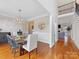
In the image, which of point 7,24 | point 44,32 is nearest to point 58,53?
point 44,32

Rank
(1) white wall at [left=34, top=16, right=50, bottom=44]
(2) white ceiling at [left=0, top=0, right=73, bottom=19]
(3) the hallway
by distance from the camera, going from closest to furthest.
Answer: (3) the hallway
(2) white ceiling at [left=0, top=0, right=73, bottom=19]
(1) white wall at [left=34, top=16, right=50, bottom=44]

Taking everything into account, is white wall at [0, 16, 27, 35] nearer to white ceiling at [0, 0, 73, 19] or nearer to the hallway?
white ceiling at [0, 0, 73, 19]

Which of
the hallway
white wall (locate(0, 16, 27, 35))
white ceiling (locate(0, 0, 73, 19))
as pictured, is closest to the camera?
the hallway

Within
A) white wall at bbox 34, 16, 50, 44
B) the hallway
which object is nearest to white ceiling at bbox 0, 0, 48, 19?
white wall at bbox 34, 16, 50, 44

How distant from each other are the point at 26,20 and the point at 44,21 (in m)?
3.06

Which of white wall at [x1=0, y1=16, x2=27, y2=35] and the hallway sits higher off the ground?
white wall at [x1=0, y1=16, x2=27, y2=35]

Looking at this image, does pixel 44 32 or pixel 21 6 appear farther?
pixel 44 32

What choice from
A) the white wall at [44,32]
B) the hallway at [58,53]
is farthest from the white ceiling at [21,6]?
the hallway at [58,53]

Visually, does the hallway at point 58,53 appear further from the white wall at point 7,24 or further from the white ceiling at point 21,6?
the white wall at point 7,24

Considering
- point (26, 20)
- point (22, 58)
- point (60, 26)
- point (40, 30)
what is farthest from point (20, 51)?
point (60, 26)

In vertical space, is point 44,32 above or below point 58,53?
above

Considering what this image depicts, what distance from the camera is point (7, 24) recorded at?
20.4 ft

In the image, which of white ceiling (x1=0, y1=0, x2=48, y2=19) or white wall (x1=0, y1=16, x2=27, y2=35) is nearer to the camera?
white ceiling (x1=0, y1=0, x2=48, y2=19)

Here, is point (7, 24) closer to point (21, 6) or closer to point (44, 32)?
point (21, 6)
